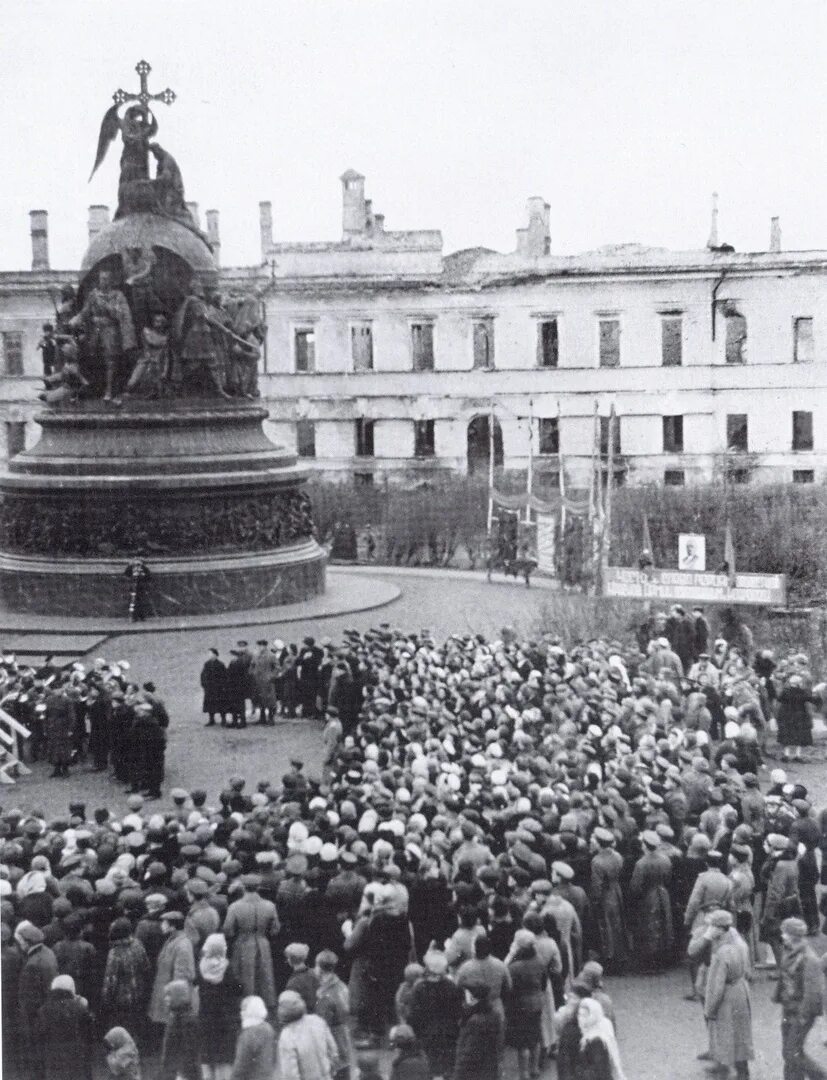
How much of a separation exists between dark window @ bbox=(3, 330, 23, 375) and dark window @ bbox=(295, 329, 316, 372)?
9321mm

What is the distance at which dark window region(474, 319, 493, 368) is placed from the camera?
165ft

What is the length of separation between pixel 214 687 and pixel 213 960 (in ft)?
31.1

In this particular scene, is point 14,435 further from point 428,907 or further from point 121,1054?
point 121,1054

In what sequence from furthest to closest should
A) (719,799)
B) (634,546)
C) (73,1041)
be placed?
(634,546) < (719,799) < (73,1041)

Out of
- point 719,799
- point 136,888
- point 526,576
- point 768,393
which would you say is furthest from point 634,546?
point 136,888

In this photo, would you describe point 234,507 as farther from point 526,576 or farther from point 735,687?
point 735,687

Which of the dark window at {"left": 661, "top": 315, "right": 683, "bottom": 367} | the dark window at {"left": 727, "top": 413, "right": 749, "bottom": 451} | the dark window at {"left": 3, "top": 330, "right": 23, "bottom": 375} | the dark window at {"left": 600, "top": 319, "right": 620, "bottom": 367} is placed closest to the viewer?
the dark window at {"left": 727, "top": 413, "right": 749, "bottom": 451}

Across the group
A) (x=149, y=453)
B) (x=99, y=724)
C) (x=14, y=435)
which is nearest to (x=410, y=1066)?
(x=99, y=724)

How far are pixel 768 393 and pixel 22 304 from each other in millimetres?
24783

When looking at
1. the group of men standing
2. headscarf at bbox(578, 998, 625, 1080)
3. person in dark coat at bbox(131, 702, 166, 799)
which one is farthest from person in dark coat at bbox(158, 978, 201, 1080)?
the group of men standing

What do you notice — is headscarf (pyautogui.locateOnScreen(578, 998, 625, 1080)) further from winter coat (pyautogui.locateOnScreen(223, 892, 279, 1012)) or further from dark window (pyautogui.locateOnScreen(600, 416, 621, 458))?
dark window (pyautogui.locateOnScreen(600, 416, 621, 458))

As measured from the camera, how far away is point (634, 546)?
114 ft

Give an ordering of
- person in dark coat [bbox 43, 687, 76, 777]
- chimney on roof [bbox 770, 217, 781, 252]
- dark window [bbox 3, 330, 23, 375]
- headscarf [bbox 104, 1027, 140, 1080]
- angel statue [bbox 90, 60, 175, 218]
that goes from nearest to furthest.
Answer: headscarf [bbox 104, 1027, 140, 1080] → person in dark coat [bbox 43, 687, 76, 777] → angel statue [bbox 90, 60, 175, 218] → dark window [bbox 3, 330, 23, 375] → chimney on roof [bbox 770, 217, 781, 252]

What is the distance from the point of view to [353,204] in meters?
50.6
